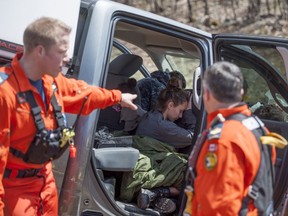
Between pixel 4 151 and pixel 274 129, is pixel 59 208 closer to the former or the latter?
pixel 4 151

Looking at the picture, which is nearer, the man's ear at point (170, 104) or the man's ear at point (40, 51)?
the man's ear at point (40, 51)

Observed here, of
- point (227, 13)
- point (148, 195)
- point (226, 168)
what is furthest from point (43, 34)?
point (227, 13)

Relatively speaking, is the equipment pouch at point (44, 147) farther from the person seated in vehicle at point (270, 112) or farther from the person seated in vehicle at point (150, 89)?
the person seated in vehicle at point (150, 89)

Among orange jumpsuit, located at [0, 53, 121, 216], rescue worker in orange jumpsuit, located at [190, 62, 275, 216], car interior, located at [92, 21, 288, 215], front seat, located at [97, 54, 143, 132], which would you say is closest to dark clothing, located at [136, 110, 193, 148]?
car interior, located at [92, 21, 288, 215]

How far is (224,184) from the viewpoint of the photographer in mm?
2514

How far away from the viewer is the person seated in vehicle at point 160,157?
3994 millimetres

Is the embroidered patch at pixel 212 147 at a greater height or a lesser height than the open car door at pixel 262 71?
lesser

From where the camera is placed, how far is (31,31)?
2.84m

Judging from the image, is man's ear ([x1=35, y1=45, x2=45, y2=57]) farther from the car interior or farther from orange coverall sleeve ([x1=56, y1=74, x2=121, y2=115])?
the car interior

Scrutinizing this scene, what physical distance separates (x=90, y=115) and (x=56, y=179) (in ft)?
1.33

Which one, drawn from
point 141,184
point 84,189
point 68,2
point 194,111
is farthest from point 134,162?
point 68,2

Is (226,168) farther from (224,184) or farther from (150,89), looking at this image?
(150,89)

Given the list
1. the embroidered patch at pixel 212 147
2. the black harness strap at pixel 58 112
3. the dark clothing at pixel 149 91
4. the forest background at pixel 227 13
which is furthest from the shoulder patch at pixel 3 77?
the forest background at pixel 227 13

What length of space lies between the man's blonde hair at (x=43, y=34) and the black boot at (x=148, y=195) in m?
1.47
